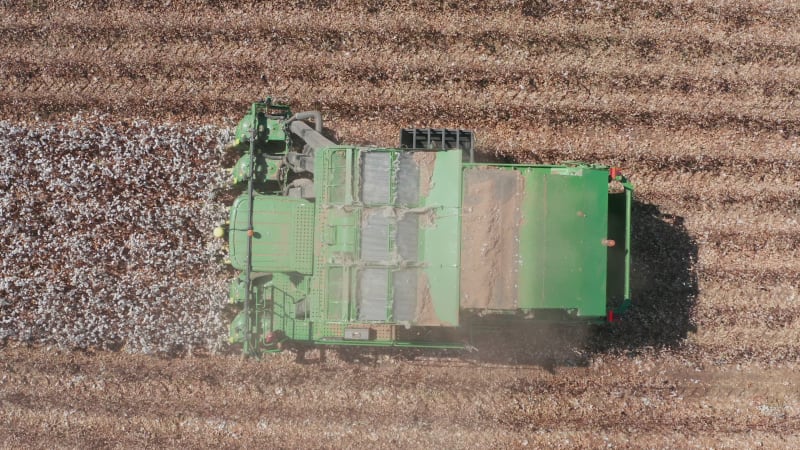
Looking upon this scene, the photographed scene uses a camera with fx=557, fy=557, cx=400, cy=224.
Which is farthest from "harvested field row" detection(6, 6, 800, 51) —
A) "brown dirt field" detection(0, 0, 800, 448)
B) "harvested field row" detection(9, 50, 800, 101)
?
"harvested field row" detection(9, 50, 800, 101)

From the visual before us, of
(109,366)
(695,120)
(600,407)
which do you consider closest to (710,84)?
(695,120)

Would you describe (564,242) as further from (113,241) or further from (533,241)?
(113,241)

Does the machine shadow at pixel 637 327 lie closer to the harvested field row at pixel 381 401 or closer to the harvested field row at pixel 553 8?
the harvested field row at pixel 381 401

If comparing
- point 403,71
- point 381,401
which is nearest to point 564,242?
point 381,401

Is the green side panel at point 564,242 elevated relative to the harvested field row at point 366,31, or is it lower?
lower

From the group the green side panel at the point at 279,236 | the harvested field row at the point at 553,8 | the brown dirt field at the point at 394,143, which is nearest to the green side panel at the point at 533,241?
the green side panel at the point at 279,236

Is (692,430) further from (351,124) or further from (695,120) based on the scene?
(351,124)

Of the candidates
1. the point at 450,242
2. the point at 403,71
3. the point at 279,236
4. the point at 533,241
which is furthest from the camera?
the point at 403,71
